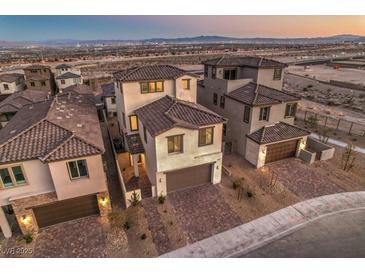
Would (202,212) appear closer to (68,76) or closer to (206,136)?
(206,136)

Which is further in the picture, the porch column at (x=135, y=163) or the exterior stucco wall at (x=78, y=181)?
the porch column at (x=135, y=163)

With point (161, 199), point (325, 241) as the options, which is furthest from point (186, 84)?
point (325, 241)

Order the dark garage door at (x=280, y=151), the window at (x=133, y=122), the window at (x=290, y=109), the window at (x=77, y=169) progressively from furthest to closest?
the window at (x=290, y=109) < the dark garage door at (x=280, y=151) < the window at (x=133, y=122) < the window at (x=77, y=169)

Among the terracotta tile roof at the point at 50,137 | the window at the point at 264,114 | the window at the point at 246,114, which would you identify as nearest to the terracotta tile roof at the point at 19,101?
the terracotta tile roof at the point at 50,137

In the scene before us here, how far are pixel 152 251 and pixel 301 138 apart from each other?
18098 mm

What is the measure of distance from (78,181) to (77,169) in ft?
2.75

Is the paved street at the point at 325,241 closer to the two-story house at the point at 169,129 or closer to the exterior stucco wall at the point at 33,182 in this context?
the two-story house at the point at 169,129

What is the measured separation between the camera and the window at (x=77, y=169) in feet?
44.3

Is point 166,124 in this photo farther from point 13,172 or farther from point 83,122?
point 13,172

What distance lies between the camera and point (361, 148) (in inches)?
954

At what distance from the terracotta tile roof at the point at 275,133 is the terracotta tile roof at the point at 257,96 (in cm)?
262

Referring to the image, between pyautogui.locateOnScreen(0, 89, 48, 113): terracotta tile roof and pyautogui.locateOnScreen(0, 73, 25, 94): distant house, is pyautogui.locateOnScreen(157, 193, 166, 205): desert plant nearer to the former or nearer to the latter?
pyautogui.locateOnScreen(0, 89, 48, 113): terracotta tile roof

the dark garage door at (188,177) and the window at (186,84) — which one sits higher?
the window at (186,84)

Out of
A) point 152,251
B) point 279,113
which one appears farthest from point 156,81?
point 152,251
